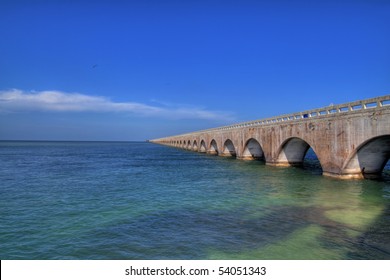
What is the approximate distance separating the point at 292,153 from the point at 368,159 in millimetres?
10761

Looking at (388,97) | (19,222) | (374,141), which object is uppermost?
(388,97)

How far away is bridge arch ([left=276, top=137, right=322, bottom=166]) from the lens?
2919cm

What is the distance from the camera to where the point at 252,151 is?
40094mm

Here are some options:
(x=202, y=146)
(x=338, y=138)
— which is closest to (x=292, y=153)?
(x=338, y=138)

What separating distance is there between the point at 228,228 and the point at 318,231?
2.84 meters

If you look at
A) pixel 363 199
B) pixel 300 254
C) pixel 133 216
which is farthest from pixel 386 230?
pixel 133 216

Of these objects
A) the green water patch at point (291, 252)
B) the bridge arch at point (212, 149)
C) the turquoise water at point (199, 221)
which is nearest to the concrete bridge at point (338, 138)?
the turquoise water at point (199, 221)

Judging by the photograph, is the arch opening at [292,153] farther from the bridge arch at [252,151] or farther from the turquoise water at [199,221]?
the turquoise water at [199,221]

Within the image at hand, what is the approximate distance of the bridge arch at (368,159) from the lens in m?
18.0

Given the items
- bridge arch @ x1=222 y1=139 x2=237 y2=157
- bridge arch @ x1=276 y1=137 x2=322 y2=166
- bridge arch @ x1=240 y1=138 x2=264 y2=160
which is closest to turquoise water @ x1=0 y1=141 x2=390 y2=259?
bridge arch @ x1=276 y1=137 x2=322 y2=166

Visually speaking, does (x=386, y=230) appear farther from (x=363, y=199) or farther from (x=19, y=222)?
(x=19, y=222)

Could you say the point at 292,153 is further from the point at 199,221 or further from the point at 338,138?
the point at 199,221

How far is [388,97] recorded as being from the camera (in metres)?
15.9

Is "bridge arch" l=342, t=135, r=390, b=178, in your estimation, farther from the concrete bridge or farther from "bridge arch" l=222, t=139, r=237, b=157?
"bridge arch" l=222, t=139, r=237, b=157
